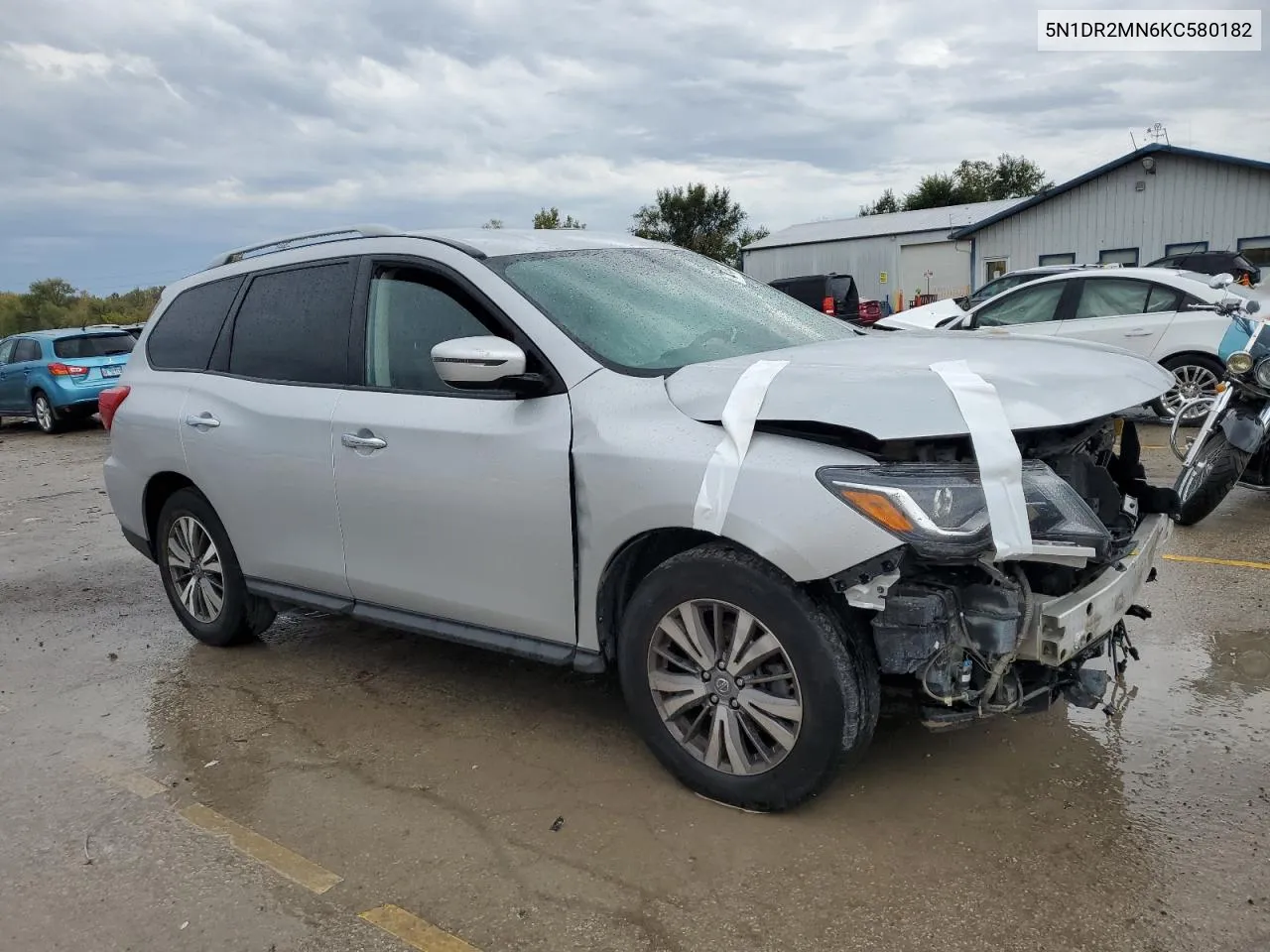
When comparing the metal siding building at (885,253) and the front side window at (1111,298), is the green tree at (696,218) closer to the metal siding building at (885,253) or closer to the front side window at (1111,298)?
the metal siding building at (885,253)

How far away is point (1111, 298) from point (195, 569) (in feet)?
31.8

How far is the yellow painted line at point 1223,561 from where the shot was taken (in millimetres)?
5646

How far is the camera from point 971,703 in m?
3.06

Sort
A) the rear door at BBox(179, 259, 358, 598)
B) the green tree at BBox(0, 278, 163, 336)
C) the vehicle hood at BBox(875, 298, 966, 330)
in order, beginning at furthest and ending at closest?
the green tree at BBox(0, 278, 163, 336) < the vehicle hood at BBox(875, 298, 966, 330) < the rear door at BBox(179, 259, 358, 598)

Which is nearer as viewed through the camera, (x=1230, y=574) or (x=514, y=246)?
(x=514, y=246)

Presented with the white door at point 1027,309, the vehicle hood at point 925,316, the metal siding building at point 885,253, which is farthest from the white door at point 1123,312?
the metal siding building at point 885,253

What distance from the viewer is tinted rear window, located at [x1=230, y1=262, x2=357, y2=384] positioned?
4324mm

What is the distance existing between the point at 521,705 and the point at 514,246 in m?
1.85

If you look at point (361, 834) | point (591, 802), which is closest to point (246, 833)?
point (361, 834)

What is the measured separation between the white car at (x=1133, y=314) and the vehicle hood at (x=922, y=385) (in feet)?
22.0

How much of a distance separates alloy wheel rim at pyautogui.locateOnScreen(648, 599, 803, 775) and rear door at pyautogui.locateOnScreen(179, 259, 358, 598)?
165cm

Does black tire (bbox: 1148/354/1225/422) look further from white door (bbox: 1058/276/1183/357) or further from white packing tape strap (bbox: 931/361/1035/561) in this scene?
white packing tape strap (bbox: 931/361/1035/561)

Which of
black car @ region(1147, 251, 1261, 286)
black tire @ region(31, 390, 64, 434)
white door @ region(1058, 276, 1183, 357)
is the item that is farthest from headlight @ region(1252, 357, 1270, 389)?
black tire @ region(31, 390, 64, 434)

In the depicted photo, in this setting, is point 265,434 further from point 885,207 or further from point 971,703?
point 885,207
